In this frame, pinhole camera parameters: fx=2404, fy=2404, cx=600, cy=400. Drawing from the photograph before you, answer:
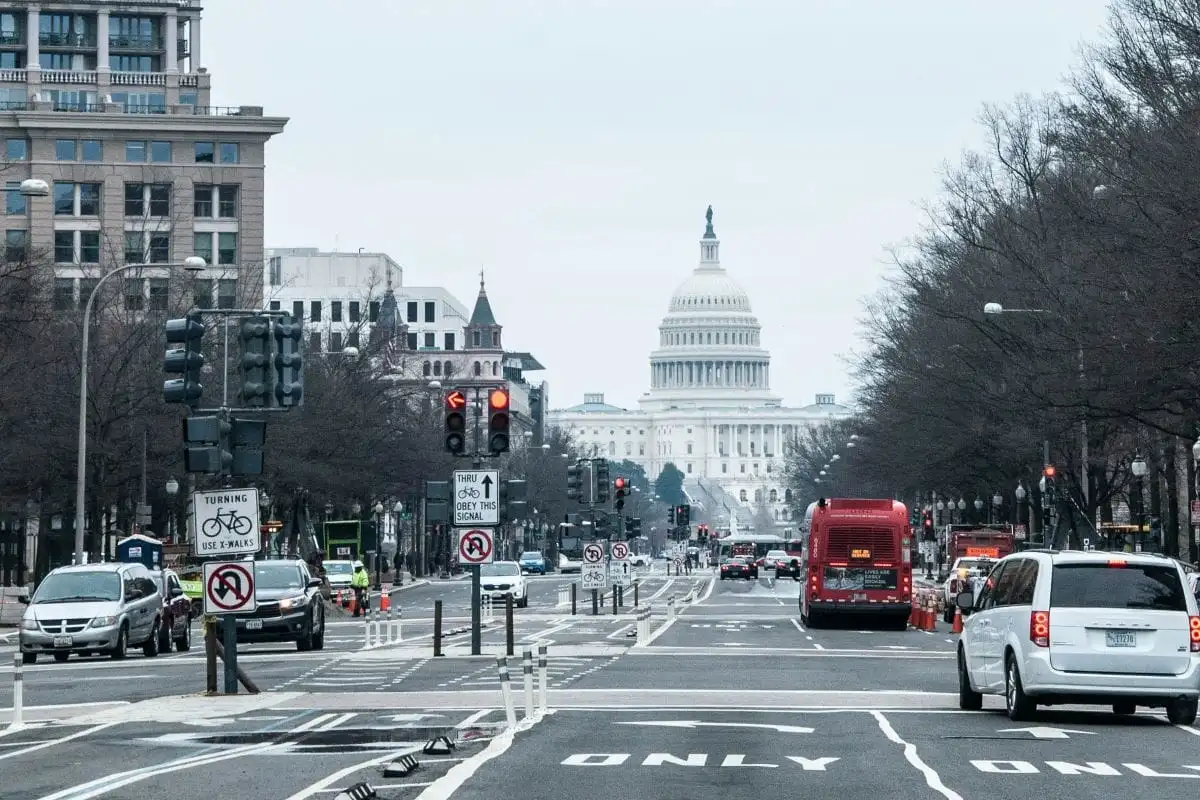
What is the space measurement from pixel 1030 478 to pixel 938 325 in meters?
12.9

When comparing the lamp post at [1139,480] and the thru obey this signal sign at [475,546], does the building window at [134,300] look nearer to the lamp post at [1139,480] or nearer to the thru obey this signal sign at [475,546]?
the lamp post at [1139,480]

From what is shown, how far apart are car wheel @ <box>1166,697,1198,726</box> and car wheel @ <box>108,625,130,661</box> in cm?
2093

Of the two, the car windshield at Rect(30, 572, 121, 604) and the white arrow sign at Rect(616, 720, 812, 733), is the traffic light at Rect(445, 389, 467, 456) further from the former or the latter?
the white arrow sign at Rect(616, 720, 812, 733)

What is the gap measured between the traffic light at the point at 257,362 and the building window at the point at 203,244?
86.8m

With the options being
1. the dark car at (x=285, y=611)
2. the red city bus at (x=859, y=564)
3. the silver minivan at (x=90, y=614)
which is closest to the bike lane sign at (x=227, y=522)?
the silver minivan at (x=90, y=614)

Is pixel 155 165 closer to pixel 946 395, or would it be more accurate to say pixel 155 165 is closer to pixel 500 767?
pixel 946 395

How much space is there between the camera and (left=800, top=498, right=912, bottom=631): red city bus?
53.7 metres

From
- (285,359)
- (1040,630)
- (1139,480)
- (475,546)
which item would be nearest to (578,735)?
(1040,630)

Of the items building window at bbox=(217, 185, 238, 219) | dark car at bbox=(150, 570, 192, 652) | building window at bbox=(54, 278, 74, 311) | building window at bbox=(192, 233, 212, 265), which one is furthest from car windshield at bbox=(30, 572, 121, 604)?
building window at bbox=(217, 185, 238, 219)

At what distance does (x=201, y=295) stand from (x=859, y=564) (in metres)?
29.0

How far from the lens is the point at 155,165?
11450cm

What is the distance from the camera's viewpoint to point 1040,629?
2230 centimetres

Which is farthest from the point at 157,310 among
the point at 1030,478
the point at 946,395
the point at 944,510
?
the point at 944,510

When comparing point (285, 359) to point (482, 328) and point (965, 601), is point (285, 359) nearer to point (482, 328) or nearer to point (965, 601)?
point (965, 601)
